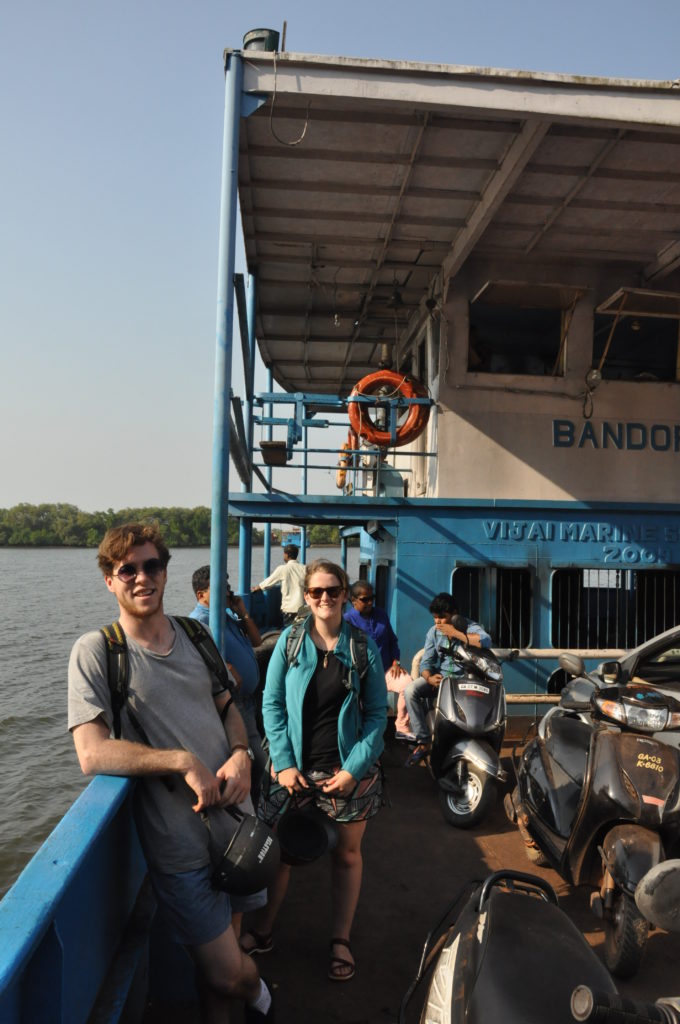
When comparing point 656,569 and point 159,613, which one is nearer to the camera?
point 159,613

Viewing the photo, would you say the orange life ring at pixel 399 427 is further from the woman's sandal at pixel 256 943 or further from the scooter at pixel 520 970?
the scooter at pixel 520 970

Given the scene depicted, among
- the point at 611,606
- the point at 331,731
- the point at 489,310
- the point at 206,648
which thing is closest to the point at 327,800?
the point at 331,731

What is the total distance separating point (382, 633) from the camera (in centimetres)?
625

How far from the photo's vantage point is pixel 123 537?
250 centimetres

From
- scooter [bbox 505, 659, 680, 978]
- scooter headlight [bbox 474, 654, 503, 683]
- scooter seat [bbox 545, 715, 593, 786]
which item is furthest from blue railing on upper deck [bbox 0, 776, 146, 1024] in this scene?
scooter headlight [bbox 474, 654, 503, 683]

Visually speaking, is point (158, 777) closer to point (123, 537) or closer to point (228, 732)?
point (228, 732)

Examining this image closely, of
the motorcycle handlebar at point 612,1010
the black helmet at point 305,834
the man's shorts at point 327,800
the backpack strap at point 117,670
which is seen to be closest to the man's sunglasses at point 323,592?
the man's shorts at point 327,800

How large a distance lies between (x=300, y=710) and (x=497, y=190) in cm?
519

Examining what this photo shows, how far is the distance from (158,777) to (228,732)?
0.33 metres

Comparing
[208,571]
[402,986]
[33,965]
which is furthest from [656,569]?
[33,965]

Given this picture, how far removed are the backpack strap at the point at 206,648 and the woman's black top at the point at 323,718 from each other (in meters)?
0.58

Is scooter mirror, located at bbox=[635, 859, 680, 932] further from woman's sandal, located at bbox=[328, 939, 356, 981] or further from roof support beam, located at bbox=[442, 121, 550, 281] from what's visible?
roof support beam, located at bbox=[442, 121, 550, 281]

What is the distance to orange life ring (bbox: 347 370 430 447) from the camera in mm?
8352

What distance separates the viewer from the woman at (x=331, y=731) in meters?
3.21
